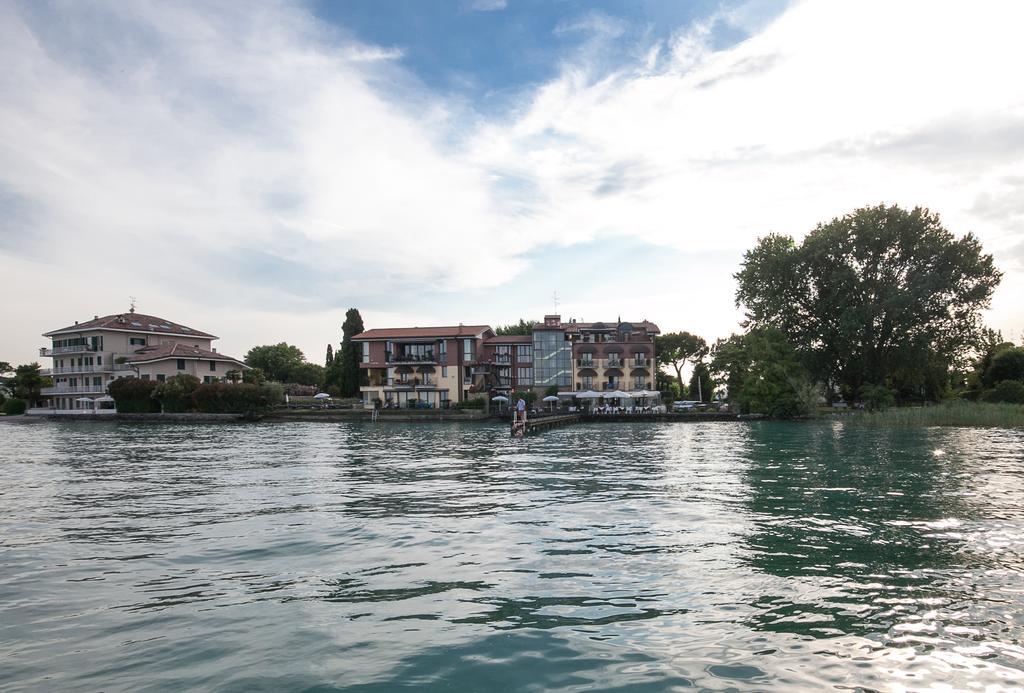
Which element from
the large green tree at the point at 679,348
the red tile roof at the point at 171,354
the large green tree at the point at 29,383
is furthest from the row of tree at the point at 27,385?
the large green tree at the point at 679,348

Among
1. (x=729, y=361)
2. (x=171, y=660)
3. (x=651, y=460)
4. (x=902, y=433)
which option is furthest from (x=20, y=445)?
(x=729, y=361)

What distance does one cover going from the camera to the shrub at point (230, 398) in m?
67.9

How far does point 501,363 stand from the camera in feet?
255

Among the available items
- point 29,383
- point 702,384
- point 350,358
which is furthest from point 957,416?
point 29,383

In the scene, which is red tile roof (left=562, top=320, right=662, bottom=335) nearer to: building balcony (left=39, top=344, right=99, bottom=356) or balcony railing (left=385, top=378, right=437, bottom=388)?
balcony railing (left=385, top=378, right=437, bottom=388)

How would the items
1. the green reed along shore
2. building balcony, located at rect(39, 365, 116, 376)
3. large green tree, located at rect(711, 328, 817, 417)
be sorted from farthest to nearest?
building balcony, located at rect(39, 365, 116, 376), large green tree, located at rect(711, 328, 817, 417), the green reed along shore

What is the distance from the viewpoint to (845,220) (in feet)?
173

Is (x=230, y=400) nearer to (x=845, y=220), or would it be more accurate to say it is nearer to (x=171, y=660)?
(x=845, y=220)

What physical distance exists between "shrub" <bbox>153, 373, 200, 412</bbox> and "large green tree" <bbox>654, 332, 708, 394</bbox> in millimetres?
54201

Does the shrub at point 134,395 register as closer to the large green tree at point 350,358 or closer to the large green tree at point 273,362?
the large green tree at point 350,358

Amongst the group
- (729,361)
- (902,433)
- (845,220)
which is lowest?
(902,433)

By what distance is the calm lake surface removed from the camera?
6.22 m

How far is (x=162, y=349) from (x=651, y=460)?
7073cm

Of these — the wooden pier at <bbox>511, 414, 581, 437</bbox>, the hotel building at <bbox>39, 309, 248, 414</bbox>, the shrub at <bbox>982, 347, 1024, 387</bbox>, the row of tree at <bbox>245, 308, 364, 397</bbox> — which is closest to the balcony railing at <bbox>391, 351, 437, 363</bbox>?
the row of tree at <bbox>245, 308, 364, 397</bbox>
